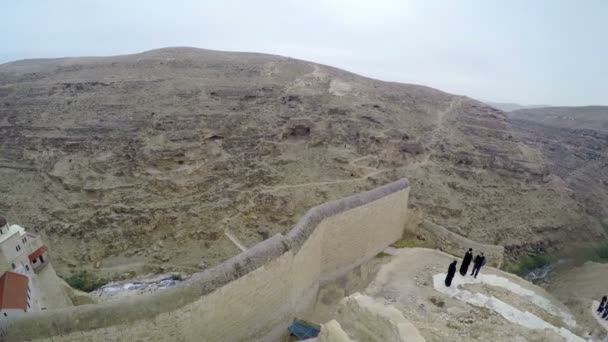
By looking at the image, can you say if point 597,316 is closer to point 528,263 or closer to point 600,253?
point 528,263

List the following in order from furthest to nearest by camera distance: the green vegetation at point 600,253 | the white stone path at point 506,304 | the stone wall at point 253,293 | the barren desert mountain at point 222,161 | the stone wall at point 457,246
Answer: the green vegetation at point 600,253
the barren desert mountain at point 222,161
the stone wall at point 457,246
the white stone path at point 506,304
the stone wall at point 253,293

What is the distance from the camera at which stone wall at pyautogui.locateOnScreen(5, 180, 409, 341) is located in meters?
5.39

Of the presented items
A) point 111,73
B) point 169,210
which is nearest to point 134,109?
point 111,73

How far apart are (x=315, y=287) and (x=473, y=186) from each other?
1642 centimetres

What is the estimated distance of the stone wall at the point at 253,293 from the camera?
17.7 ft

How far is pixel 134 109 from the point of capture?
21.3 m

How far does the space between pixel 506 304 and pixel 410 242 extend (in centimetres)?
424

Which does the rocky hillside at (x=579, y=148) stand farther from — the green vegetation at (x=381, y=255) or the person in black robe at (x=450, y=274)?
the person in black robe at (x=450, y=274)

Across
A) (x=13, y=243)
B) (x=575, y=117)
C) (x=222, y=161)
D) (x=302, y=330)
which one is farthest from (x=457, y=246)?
(x=575, y=117)

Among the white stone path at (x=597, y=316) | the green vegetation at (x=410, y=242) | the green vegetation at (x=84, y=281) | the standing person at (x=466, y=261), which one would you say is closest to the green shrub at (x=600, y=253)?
the white stone path at (x=597, y=316)

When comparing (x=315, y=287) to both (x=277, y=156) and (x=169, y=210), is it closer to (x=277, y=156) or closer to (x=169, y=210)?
(x=169, y=210)

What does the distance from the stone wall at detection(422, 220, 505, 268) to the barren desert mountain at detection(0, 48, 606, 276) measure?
6.39 metres

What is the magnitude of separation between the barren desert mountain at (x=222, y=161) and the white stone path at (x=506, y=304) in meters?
10.3

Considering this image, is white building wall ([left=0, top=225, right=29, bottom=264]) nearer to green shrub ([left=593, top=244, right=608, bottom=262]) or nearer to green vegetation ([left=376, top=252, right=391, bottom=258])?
green vegetation ([left=376, top=252, right=391, bottom=258])
